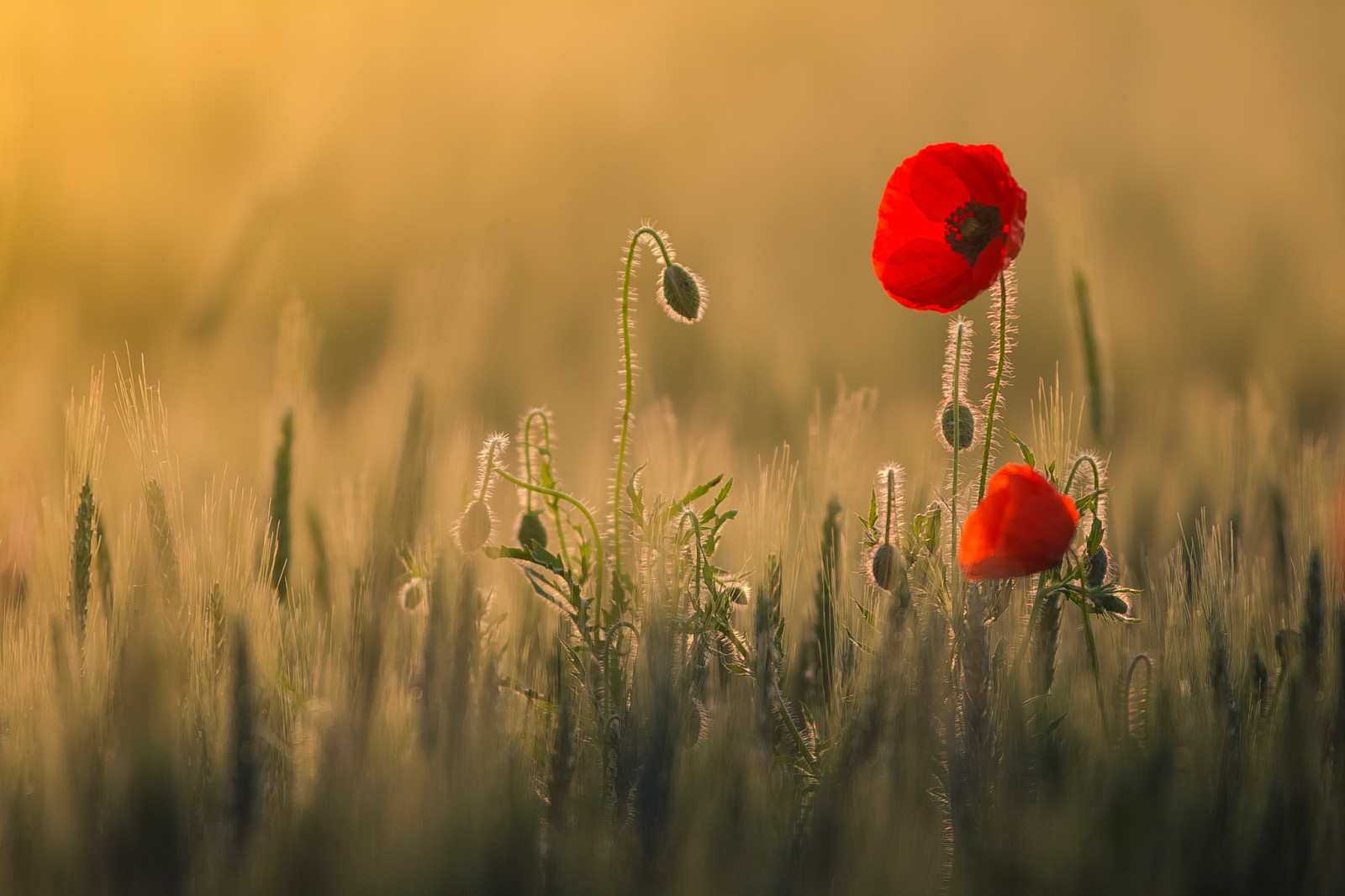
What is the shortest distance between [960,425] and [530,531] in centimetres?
41

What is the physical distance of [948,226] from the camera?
3.00 ft

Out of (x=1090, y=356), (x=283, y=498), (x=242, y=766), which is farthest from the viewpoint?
(x=1090, y=356)

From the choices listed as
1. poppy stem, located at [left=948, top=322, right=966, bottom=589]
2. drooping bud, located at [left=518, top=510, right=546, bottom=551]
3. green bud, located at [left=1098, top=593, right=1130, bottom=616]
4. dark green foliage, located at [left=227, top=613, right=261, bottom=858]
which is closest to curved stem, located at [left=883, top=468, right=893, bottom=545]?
poppy stem, located at [left=948, top=322, right=966, bottom=589]

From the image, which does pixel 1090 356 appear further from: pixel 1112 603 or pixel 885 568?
pixel 885 568

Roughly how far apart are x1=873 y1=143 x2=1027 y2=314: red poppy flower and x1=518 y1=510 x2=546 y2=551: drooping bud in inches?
15.5

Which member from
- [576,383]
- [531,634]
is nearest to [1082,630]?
[531,634]

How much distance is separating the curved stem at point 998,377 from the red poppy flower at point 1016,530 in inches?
4.1

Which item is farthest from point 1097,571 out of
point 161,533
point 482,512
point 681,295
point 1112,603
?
point 161,533

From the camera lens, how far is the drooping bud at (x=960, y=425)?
944 mm

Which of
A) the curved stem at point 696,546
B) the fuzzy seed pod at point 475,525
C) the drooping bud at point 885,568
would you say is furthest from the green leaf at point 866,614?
the fuzzy seed pod at point 475,525

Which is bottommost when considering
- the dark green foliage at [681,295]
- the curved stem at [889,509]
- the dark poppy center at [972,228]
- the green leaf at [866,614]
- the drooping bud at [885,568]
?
the green leaf at [866,614]

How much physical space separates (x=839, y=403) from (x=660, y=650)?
1.41ft

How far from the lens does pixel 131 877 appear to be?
80cm

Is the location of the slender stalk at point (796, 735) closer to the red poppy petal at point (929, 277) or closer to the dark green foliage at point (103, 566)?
the red poppy petal at point (929, 277)
